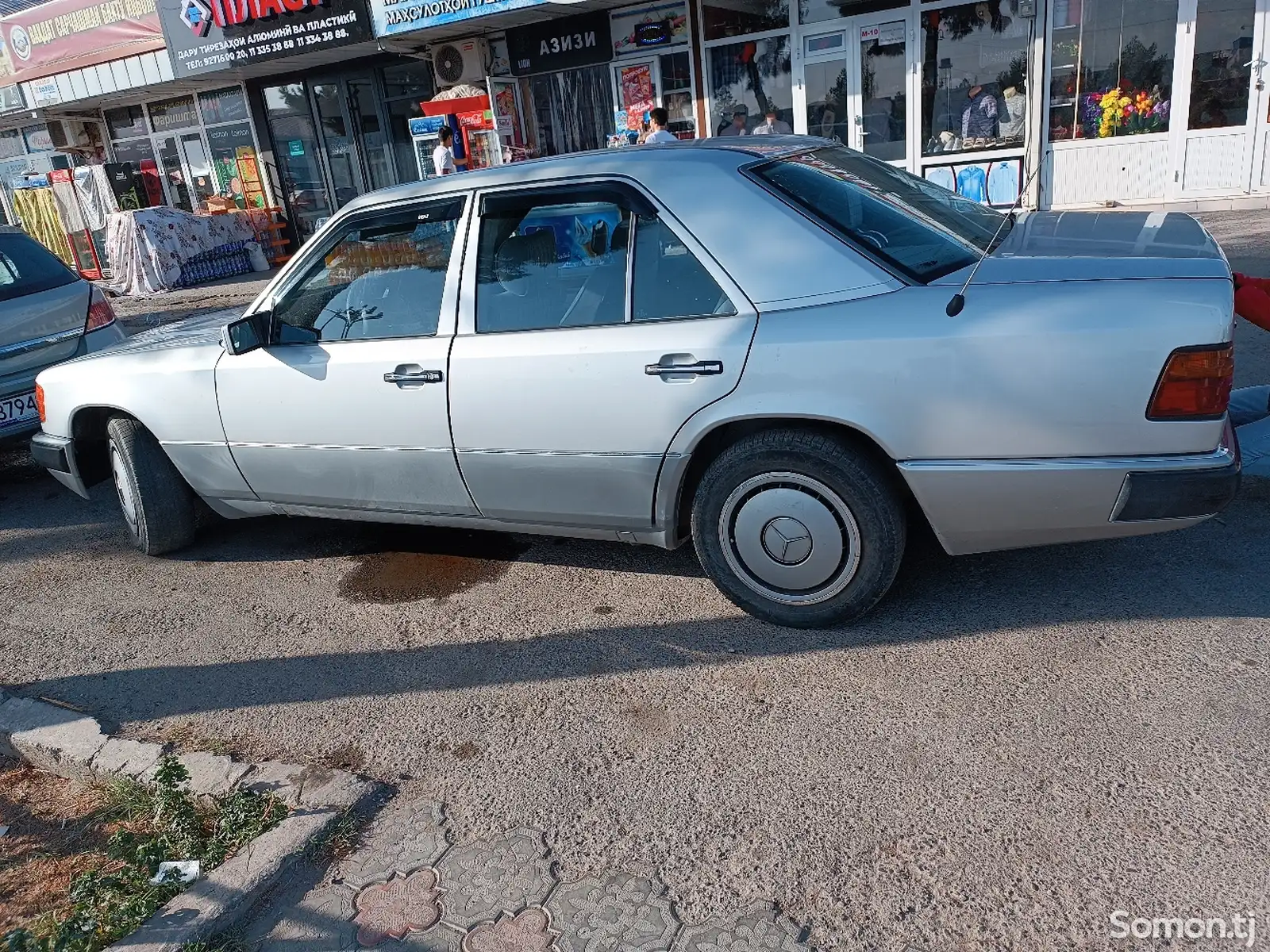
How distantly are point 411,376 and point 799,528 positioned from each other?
5.40ft

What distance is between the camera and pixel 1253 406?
4363mm

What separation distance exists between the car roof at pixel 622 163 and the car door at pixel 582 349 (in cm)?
7

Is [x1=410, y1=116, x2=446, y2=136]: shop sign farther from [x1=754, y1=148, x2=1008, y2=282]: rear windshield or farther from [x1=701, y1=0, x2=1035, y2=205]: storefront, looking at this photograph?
[x1=754, y1=148, x2=1008, y2=282]: rear windshield

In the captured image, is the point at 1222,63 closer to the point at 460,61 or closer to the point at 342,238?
the point at 460,61

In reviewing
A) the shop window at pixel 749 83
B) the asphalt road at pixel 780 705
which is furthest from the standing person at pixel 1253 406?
the shop window at pixel 749 83

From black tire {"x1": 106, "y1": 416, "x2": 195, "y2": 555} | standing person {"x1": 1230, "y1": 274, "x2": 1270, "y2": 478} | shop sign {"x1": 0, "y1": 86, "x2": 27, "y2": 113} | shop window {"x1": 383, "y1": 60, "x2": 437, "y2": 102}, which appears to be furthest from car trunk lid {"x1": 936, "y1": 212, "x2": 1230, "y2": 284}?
shop sign {"x1": 0, "y1": 86, "x2": 27, "y2": 113}

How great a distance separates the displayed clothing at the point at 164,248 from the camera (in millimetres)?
15867

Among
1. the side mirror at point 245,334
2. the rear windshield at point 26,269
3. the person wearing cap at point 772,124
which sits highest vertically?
the person wearing cap at point 772,124

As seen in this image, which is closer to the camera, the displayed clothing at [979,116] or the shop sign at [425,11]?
the displayed clothing at [979,116]

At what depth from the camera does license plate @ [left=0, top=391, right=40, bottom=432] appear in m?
6.30

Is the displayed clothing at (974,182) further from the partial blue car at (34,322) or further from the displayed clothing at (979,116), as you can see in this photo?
the partial blue car at (34,322)

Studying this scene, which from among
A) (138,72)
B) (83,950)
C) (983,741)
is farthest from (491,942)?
(138,72)

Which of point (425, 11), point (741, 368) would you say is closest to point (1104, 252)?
point (741, 368)

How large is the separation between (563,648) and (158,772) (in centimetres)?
141
